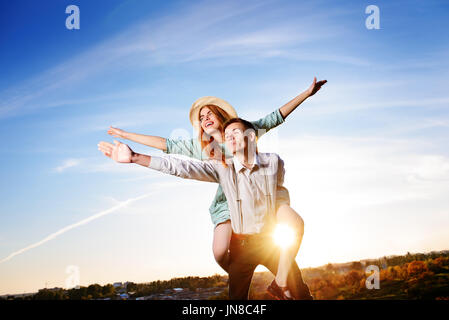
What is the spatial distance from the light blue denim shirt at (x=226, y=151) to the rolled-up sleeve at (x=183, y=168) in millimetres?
421

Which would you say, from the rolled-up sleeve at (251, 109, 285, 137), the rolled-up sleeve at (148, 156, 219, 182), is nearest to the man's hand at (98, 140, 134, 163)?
Answer: the rolled-up sleeve at (148, 156, 219, 182)

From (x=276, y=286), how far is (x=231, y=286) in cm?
51

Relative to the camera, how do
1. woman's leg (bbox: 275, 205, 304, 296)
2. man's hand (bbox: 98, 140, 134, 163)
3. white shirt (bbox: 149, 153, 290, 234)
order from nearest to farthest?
man's hand (bbox: 98, 140, 134, 163)
woman's leg (bbox: 275, 205, 304, 296)
white shirt (bbox: 149, 153, 290, 234)

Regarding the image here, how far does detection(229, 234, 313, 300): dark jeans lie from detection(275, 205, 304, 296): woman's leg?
88 mm

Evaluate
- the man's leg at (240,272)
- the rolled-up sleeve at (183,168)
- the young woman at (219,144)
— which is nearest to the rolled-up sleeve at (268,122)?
the young woman at (219,144)

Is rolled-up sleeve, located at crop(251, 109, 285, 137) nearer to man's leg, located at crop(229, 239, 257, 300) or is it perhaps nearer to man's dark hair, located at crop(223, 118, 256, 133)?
man's dark hair, located at crop(223, 118, 256, 133)

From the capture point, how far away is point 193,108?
17.6 ft

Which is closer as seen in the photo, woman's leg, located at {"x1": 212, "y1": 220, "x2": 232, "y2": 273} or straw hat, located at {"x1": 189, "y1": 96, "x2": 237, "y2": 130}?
woman's leg, located at {"x1": 212, "y1": 220, "x2": 232, "y2": 273}

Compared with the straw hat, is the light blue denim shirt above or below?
below

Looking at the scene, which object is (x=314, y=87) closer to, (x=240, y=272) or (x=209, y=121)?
(x=209, y=121)

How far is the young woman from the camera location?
4.37m
